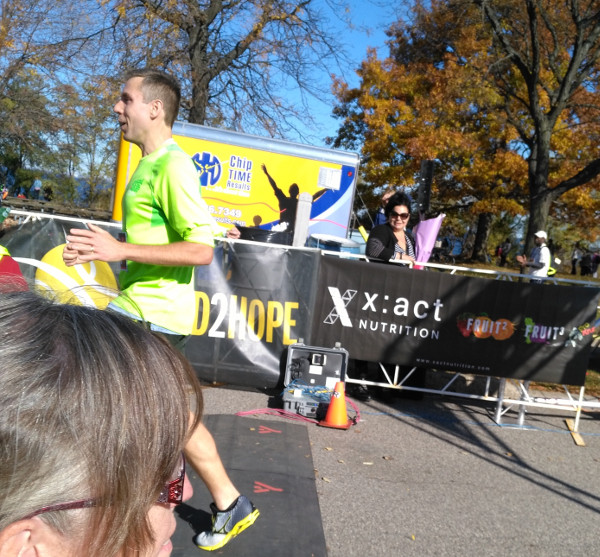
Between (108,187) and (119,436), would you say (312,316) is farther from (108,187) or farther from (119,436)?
(108,187)

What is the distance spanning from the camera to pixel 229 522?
314cm

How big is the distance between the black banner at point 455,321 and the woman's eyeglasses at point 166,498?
512cm

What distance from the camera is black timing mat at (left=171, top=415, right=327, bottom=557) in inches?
133

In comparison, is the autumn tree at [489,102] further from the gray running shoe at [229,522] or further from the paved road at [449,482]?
the gray running shoe at [229,522]

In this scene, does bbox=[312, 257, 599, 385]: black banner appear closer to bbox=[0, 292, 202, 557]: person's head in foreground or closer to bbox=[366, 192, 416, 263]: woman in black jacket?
bbox=[366, 192, 416, 263]: woman in black jacket

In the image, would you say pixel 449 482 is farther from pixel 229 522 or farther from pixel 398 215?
pixel 398 215

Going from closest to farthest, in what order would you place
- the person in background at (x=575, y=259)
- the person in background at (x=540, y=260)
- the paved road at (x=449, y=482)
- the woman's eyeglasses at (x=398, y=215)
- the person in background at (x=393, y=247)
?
1. the paved road at (x=449, y=482)
2. the person in background at (x=393, y=247)
3. the woman's eyeglasses at (x=398, y=215)
4. the person in background at (x=540, y=260)
5. the person in background at (x=575, y=259)

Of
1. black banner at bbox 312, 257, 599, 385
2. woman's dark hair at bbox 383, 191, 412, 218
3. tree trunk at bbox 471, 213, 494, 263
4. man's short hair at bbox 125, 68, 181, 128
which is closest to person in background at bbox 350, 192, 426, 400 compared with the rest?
woman's dark hair at bbox 383, 191, 412, 218

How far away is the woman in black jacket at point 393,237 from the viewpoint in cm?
683

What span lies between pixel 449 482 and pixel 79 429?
4.19 meters

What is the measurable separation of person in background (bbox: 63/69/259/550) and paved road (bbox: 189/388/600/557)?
70 centimetres

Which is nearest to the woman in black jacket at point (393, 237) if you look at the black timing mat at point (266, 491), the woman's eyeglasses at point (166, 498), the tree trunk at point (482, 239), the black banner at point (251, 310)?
the black banner at point (251, 310)

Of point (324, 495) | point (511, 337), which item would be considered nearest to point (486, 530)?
point (324, 495)

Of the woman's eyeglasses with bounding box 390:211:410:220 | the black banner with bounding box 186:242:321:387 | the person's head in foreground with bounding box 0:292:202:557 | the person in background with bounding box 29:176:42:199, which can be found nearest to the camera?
the person's head in foreground with bounding box 0:292:202:557
